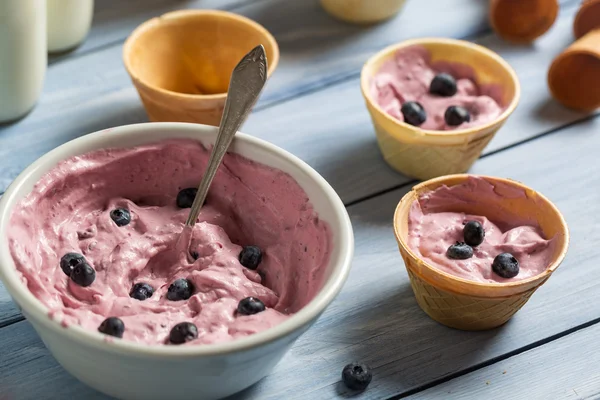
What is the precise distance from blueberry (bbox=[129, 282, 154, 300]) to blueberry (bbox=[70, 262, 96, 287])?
0.06 meters

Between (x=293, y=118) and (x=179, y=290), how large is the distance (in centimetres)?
67

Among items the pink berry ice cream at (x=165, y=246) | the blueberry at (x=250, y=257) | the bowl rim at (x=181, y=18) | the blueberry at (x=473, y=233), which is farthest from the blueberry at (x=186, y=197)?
the blueberry at (x=473, y=233)

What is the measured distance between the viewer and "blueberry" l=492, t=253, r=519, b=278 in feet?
4.53

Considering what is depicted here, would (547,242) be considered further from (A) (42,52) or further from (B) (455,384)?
(A) (42,52)

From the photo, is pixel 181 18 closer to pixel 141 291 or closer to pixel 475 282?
pixel 141 291

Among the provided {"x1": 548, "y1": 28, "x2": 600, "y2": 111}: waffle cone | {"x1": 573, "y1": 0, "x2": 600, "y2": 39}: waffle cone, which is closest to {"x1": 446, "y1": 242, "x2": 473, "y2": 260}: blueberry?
{"x1": 548, "y1": 28, "x2": 600, "y2": 111}: waffle cone

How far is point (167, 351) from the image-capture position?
106 cm

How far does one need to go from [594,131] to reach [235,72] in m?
0.90

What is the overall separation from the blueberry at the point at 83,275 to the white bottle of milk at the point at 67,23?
83cm

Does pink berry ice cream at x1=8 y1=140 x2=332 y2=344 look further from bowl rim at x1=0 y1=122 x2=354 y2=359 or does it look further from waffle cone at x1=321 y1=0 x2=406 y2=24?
waffle cone at x1=321 y1=0 x2=406 y2=24

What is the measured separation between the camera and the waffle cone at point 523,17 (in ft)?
6.86

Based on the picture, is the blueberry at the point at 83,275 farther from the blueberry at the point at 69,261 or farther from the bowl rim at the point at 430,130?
the bowl rim at the point at 430,130

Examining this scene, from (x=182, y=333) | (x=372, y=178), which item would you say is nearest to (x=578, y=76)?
(x=372, y=178)

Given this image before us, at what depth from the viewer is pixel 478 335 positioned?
1.42m
